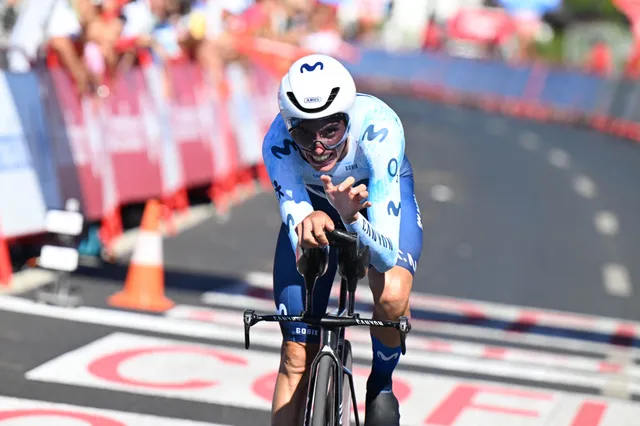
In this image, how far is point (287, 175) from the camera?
555 centimetres

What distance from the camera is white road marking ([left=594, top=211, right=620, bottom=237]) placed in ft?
56.2

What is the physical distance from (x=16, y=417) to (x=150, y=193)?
761cm

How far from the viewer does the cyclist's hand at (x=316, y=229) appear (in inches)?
193

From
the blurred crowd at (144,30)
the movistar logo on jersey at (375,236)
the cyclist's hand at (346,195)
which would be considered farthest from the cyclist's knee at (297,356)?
the blurred crowd at (144,30)

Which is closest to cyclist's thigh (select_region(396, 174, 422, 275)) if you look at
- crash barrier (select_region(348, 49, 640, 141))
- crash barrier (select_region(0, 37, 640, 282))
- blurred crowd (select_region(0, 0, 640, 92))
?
crash barrier (select_region(0, 37, 640, 282))

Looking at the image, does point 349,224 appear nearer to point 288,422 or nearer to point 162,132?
point 288,422

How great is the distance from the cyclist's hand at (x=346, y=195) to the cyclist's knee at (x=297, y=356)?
85 cm

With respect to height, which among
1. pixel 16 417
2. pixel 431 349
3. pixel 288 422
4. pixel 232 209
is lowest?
pixel 232 209

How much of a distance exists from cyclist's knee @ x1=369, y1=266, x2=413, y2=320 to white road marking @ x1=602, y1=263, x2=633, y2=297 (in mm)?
7463

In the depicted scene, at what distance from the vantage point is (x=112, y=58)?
13445 millimetres

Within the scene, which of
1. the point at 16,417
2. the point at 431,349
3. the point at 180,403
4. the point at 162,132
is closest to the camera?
the point at 16,417

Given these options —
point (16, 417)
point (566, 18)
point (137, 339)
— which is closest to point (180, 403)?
point (16, 417)

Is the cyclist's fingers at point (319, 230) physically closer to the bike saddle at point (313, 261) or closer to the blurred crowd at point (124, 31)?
the bike saddle at point (313, 261)

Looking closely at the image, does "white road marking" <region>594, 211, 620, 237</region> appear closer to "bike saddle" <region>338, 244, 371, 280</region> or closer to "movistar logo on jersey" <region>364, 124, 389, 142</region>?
"movistar logo on jersey" <region>364, 124, 389, 142</region>
